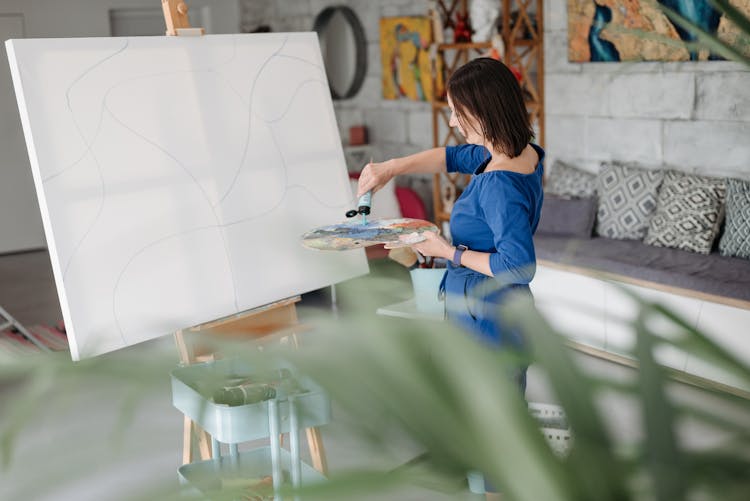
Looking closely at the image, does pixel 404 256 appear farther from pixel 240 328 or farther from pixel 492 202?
pixel 492 202

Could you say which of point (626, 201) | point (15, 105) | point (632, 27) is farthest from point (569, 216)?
point (15, 105)

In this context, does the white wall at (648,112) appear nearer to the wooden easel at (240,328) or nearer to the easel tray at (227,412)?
the wooden easel at (240,328)

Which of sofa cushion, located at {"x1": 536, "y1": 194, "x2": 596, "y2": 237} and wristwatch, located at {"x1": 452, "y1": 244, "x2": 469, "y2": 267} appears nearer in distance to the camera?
Result: wristwatch, located at {"x1": 452, "y1": 244, "x2": 469, "y2": 267}

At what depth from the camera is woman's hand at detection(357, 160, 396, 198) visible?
260cm

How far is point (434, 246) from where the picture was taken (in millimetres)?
2312

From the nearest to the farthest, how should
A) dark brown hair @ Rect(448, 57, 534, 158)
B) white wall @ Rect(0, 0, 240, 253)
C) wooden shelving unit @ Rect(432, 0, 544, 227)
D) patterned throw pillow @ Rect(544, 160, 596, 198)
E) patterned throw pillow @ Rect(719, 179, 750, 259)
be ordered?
1. dark brown hair @ Rect(448, 57, 534, 158)
2. patterned throw pillow @ Rect(719, 179, 750, 259)
3. patterned throw pillow @ Rect(544, 160, 596, 198)
4. wooden shelving unit @ Rect(432, 0, 544, 227)
5. white wall @ Rect(0, 0, 240, 253)

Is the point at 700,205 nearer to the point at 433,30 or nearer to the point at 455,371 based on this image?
the point at 433,30

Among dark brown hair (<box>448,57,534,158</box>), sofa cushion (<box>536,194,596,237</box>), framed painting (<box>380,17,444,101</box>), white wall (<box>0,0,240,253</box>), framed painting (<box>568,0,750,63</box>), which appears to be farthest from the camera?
white wall (<box>0,0,240,253</box>)

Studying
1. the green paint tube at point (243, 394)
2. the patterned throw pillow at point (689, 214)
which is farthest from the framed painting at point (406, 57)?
the green paint tube at point (243, 394)

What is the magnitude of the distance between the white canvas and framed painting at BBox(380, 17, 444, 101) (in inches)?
129

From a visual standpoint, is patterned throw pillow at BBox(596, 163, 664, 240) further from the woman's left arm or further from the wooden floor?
the wooden floor

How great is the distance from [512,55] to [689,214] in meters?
1.65

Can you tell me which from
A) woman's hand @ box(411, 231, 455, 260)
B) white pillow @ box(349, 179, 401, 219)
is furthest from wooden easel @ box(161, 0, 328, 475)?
white pillow @ box(349, 179, 401, 219)

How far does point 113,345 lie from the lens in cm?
225
